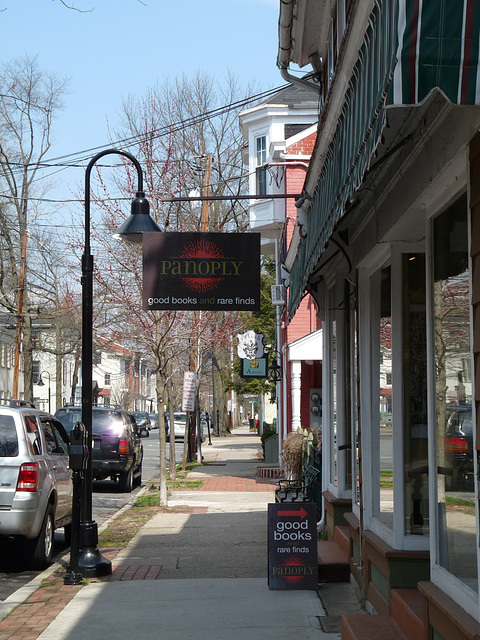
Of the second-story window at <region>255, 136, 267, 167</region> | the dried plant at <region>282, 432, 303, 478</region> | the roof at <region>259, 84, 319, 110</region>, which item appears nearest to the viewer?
the dried plant at <region>282, 432, 303, 478</region>

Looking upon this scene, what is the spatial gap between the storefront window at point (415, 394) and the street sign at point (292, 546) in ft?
6.65

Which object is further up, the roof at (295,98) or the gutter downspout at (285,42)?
the roof at (295,98)

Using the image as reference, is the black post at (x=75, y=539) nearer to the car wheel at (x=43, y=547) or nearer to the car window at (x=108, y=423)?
the car wheel at (x=43, y=547)

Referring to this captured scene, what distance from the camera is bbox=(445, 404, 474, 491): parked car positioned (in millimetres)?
3941

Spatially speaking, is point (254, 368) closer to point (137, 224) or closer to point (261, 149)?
point (261, 149)

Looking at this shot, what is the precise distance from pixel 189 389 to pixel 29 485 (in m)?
16.2

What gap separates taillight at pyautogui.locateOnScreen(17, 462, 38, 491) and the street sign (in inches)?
115

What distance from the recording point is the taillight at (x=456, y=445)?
13.2ft

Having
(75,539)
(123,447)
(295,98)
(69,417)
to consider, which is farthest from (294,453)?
(295,98)

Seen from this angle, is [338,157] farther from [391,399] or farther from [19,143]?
[19,143]

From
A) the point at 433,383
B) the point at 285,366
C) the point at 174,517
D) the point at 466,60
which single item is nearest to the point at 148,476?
the point at 285,366

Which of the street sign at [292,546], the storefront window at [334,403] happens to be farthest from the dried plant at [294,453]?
the street sign at [292,546]

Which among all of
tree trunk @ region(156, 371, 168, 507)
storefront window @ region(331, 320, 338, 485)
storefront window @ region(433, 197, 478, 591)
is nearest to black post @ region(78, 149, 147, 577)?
storefront window @ region(331, 320, 338, 485)

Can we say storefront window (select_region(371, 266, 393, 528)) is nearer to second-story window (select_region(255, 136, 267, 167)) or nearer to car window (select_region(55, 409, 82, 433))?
car window (select_region(55, 409, 82, 433))
